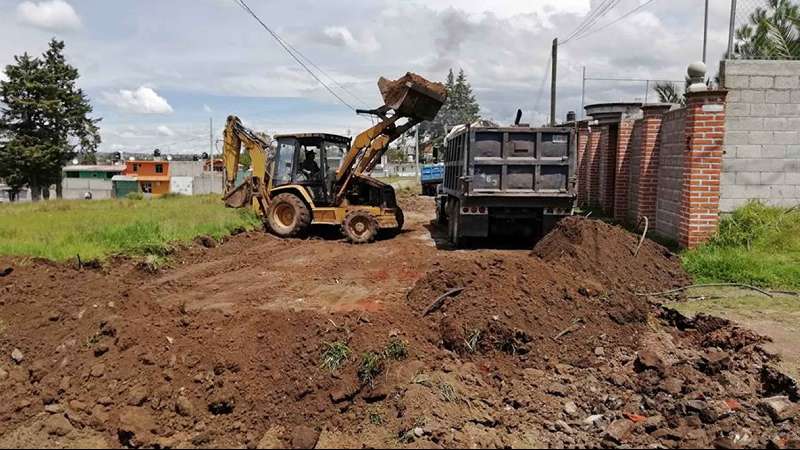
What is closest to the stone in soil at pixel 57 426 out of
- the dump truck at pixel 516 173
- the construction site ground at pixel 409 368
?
the construction site ground at pixel 409 368

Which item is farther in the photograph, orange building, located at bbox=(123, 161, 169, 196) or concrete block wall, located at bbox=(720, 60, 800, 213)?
orange building, located at bbox=(123, 161, 169, 196)

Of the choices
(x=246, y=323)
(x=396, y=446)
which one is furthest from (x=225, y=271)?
(x=396, y=446)

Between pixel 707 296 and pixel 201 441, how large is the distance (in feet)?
20.6

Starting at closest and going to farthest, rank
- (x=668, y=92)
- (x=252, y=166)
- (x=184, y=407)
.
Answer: (x=184, y=407)
(x=252, y=166)
(x=668, y=92)

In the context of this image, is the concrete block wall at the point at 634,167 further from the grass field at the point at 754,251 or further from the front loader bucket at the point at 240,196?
the front loader bucket at the point at 240,196

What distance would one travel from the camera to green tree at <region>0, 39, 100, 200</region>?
41250mm

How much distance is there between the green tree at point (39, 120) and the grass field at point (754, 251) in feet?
140

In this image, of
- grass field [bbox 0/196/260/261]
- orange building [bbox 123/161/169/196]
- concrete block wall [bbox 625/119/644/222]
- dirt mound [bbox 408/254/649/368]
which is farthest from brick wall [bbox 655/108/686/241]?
orange building [bbox 123/161/169/196]

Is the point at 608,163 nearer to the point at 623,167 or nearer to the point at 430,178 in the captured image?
the point at 623,167

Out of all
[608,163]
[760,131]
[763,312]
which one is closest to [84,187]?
[608,163]

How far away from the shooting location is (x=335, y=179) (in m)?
14.1

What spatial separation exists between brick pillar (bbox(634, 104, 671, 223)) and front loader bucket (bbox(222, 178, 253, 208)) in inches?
349

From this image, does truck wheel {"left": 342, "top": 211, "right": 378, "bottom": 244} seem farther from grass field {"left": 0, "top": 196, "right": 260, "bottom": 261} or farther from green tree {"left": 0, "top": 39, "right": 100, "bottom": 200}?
green tree {"left": 0, "top": 39, "right": 100, "bottom": 200}

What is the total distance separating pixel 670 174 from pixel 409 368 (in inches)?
299
